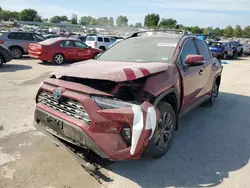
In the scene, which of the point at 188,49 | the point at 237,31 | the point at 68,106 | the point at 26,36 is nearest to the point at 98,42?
the point at 26,36

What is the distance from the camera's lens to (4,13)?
142 m

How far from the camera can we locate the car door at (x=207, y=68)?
5.21 meters

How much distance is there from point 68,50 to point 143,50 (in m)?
10.2

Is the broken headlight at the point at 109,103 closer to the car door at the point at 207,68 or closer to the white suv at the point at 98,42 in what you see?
the car door at the point at 207,68

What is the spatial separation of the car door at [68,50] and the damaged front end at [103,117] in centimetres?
1087

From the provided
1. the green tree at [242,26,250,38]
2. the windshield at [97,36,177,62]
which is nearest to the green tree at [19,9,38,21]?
the green tree at [242,26,250,38]

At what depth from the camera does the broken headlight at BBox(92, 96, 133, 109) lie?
9.01ft

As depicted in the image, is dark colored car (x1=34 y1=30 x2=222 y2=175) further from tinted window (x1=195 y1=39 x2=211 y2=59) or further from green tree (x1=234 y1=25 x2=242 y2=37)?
green tree (x1=234 y1=25 x2=242 y2=37)

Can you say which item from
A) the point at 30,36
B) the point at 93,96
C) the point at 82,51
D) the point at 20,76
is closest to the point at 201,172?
the point at 93,96

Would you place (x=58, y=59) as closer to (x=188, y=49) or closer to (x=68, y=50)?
(x=68, y=50)

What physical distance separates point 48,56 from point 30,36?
3.47m

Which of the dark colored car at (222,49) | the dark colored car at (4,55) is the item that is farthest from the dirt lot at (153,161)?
the dark colored car at (222,49)

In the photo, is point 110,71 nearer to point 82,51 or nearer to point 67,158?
point 67,158

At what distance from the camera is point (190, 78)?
430 cm
